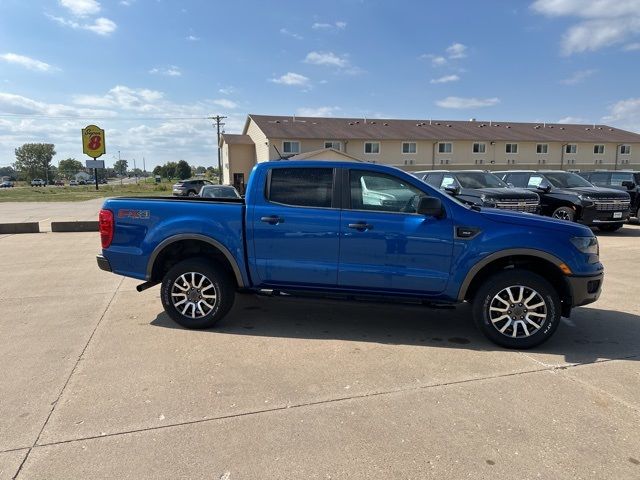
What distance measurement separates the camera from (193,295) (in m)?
4.96

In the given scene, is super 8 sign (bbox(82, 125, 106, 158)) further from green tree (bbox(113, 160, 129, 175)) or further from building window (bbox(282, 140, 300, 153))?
green tree (bbox(113, 160, 129, 175))

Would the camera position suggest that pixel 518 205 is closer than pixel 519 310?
No

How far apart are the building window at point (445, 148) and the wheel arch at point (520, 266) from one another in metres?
42.5

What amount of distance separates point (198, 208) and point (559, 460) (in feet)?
12.8

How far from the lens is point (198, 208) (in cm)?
490

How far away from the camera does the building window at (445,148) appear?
44969mm

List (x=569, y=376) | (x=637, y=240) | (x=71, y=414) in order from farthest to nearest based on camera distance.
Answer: (x=637, y=240), (x=569, y=376), (x=71, y=414)

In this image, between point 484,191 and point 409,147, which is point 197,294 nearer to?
point 484,191

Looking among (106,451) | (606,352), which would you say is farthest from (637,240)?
(106,451)

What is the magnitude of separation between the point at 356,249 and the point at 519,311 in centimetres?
172

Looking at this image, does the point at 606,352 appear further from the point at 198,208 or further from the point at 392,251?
the point at 198,208

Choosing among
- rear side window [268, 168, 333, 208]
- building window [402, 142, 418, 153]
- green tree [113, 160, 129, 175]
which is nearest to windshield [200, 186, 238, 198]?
rear side window [268, 168, 333, 208]

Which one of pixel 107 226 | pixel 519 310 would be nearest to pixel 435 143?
pixel 519 310

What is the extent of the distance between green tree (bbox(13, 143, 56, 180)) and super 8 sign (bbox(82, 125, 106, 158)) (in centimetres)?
7380
